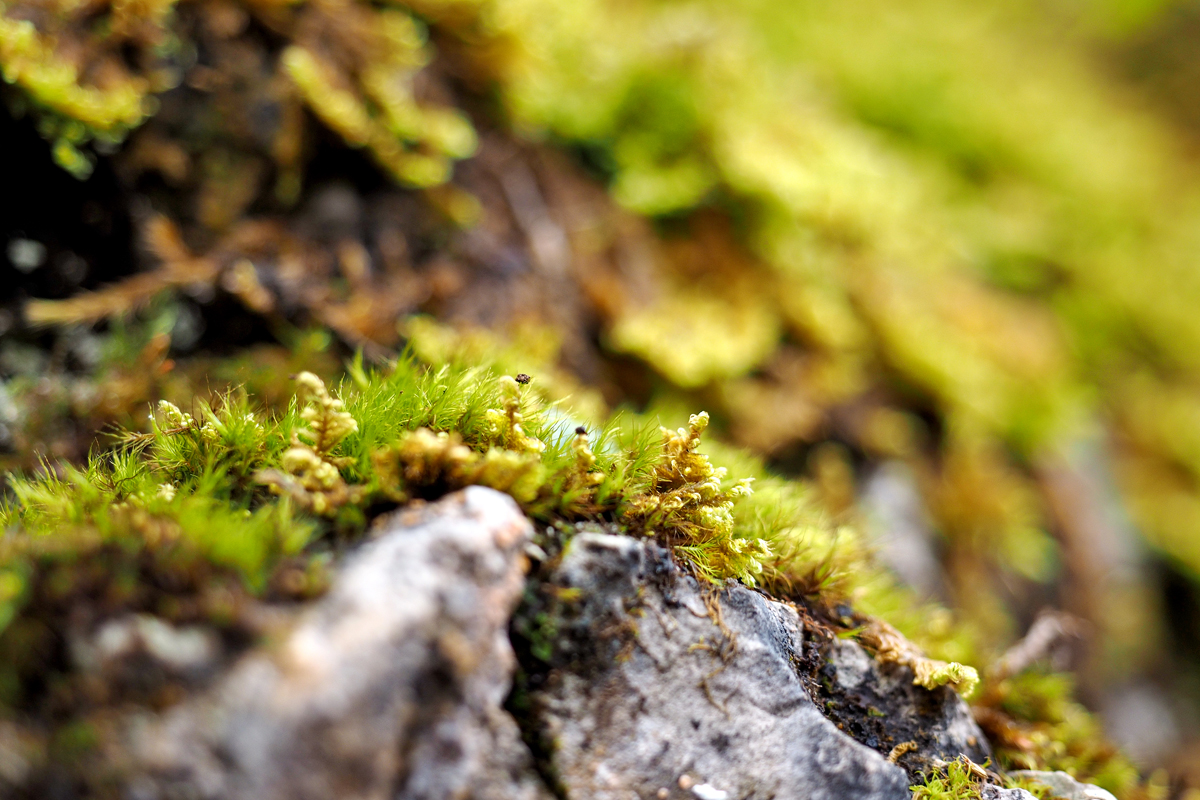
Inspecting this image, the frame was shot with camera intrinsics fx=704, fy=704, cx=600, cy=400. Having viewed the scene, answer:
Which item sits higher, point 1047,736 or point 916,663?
point 916,663

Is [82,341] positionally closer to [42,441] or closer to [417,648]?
[42,441]

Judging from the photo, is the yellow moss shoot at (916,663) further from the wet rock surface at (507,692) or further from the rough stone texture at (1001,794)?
Answer: the rough stone texture at (1001,794)

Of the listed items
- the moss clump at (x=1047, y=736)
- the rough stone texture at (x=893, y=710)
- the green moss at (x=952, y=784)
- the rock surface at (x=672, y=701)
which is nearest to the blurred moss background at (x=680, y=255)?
the moss clump at (x=1047, y=736)

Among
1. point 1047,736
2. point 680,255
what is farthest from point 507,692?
point 680,255

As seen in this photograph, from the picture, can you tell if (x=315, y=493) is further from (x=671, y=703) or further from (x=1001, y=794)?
(x=1001, y=794)

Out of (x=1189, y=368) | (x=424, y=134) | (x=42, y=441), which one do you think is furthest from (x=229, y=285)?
(x=1189, y=368)
